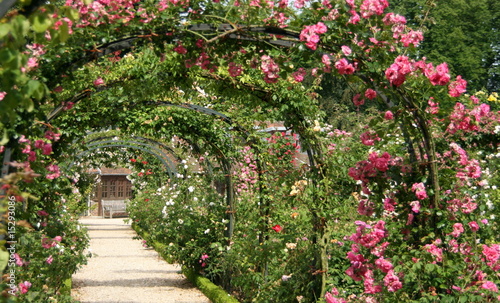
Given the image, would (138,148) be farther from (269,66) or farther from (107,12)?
(107,12)

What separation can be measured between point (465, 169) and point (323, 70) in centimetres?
104

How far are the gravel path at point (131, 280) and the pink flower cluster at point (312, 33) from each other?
5085 millimetres

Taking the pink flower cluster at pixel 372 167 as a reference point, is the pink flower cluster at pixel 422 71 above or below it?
above

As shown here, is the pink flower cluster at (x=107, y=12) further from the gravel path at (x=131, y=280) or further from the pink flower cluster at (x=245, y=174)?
the gravel path at (x=131, y=280)

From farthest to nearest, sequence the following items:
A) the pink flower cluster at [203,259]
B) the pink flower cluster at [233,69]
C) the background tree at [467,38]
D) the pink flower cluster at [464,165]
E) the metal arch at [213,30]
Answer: the background tree at [467,38] → the pink flower cluster at [203,259] → the pink flower cluster at [233,69] → the metal arch at [213,30] → the pink flower cluster at [464,165]

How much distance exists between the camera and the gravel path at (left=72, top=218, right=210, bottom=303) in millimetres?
8430

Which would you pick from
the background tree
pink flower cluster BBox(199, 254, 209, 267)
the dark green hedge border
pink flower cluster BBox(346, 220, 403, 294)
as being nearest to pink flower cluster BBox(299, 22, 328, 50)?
pink flower cluster BBox(346, 220, 403, 294)

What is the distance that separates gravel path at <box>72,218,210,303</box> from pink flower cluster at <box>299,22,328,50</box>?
5.08 meters

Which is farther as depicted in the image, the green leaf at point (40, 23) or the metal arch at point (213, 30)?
the metal arch at point (213, 30)

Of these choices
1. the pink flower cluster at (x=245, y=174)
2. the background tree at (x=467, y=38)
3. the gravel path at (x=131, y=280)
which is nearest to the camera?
the pink flower cluster at (x=245, y=174)

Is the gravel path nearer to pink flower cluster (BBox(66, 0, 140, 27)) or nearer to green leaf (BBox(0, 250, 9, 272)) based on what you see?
pink flower cluster (BBox(66, 0, 140, 27))

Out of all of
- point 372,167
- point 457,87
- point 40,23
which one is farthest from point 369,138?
point 40,23

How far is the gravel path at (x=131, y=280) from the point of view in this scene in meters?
8.43

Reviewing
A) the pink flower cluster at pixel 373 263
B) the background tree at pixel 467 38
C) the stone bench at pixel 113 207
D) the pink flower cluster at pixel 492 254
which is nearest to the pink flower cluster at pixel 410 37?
the pink flower cluster at pixel 373 263
